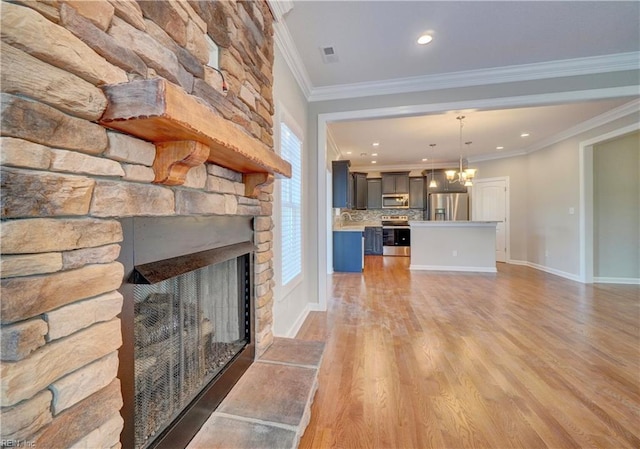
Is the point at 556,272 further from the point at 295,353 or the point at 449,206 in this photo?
the point at 295,353

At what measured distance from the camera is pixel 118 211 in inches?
30.0

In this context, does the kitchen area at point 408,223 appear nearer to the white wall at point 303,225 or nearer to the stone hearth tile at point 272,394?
the white wall at point 303,225

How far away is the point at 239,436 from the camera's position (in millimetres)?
1111

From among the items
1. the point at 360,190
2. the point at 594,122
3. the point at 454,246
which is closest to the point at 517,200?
the point at 454,246

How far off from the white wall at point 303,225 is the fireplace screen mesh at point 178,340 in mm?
777

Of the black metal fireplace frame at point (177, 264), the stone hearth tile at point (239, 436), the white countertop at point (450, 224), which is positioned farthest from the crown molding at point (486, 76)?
the stone hearth tile at point (239, 436)

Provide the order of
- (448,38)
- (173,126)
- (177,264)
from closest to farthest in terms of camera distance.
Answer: (173,126) < (177,264) < (448,38)

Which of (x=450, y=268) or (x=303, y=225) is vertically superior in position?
(x=303, y=225)

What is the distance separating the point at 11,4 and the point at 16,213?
1.38 feet

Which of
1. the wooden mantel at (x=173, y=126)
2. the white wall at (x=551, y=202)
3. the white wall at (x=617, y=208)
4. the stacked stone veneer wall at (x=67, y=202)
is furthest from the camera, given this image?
the white wall at (x=551, y=202)

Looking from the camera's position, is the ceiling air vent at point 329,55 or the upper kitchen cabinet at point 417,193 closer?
the ceiling air vent at point 329,55

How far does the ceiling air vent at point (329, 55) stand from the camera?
8.60 ft

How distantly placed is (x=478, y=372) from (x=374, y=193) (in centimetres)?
678

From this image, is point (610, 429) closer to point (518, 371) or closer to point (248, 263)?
point (518, 371)
